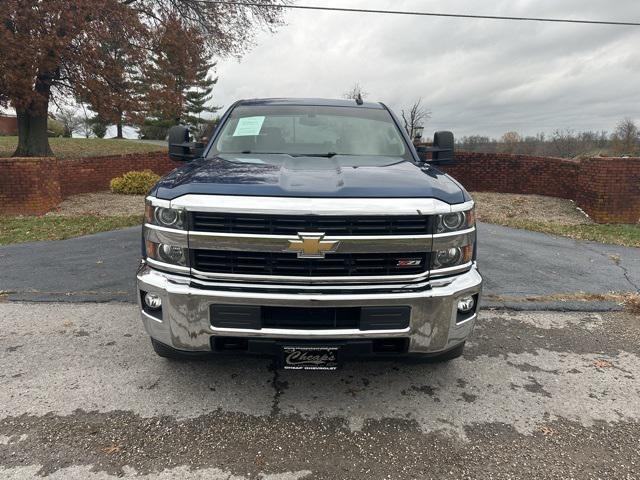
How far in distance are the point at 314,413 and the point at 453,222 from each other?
1.41 m

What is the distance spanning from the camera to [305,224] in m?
2.37

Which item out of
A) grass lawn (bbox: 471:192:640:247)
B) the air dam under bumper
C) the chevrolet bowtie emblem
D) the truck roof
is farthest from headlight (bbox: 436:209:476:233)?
grass lawn (bbox: 471:192:640:247)

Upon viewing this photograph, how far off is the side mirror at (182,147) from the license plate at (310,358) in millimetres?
2045

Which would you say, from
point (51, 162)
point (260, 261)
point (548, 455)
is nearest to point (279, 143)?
point (260, 261)

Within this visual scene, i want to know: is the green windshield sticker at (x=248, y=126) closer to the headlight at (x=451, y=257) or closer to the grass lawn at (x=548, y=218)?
the headlight at (x=451, y=257)

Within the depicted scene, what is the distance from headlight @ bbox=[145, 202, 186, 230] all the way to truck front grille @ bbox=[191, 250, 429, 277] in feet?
0.59

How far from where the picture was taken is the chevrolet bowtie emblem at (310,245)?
2.35m

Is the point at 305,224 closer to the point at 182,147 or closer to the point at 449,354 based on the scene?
the point at 449,354

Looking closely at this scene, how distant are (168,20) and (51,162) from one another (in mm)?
7857

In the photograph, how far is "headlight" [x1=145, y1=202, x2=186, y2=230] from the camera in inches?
95.3

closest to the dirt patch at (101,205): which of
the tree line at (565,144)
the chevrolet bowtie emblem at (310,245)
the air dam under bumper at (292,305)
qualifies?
the air dam under bumper at (292,305)

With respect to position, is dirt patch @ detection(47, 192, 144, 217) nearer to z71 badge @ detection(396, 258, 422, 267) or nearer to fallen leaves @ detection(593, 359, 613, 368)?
z71 badge @ detection(396, 258, 422, 267)

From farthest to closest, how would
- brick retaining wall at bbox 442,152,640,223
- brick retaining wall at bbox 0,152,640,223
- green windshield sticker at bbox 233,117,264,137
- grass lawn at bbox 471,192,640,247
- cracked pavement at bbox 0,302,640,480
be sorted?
brick retaining wall at bbox 442,152,640,223 → brick retaining wall at bbox 0,152,640,223 → grass lawn at bbox 471,192,640,247 → green windshield sticker at bbox 233,117,264,137 → cracked pavement at bbox 0,302,640,480

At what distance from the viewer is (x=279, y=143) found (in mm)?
3701
